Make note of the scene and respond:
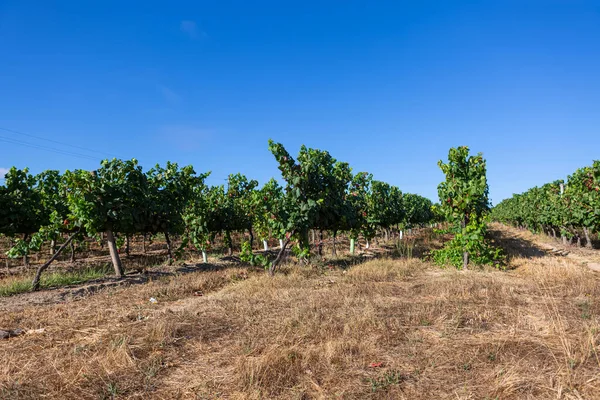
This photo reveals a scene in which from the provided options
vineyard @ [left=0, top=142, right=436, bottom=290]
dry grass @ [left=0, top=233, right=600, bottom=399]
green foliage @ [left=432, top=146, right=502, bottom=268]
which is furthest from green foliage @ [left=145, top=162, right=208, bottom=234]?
green foliage @ [left=432, top=146, right=502, bottom=268]

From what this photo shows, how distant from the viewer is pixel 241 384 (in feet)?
12.1

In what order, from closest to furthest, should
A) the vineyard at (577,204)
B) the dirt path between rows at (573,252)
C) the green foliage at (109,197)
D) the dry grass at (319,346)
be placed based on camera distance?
the dry grass at (319,346)
the green foliage at (109,197)
the dirt path between rows at (573,252)
the vineyard at (577,204)

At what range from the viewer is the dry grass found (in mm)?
3625

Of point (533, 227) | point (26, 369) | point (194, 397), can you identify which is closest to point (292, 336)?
point (194, 397)

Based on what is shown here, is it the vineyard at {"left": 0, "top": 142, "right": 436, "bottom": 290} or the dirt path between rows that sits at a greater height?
the vineyard at {"left": 0, "top": 142, "right": 436, "bottom": 290}

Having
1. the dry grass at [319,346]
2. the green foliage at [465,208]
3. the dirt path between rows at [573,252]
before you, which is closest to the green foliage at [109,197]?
the dry grass at [319,346]

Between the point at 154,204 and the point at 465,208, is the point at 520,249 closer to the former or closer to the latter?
the point at 465,208

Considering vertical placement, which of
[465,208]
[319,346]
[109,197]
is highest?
[109,197]

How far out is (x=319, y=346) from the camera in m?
4.58

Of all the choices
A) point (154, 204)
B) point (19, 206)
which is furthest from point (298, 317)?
point (19, 206)

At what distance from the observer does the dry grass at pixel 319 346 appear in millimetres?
3625

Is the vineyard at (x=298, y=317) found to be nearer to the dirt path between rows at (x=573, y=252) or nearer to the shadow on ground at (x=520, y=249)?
the shadow on ground at (x=520, y=249)

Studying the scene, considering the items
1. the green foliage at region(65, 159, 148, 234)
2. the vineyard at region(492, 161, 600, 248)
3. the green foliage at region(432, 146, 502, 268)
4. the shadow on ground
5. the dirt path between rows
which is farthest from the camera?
the vineyard at region(492, 161, 600, 248)

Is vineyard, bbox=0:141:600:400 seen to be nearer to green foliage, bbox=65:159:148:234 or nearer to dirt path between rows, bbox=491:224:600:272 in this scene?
green foliage, bbox=65:159:148:234
